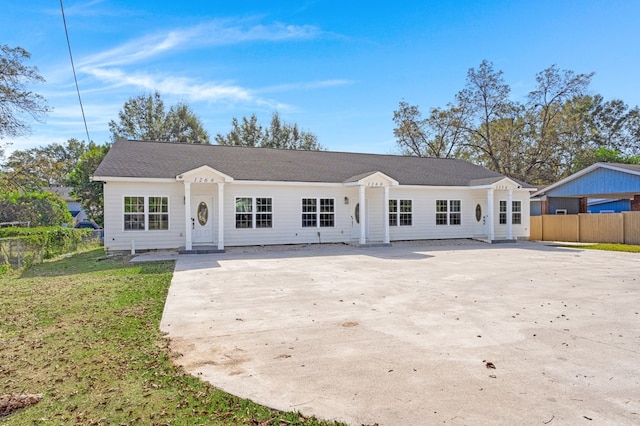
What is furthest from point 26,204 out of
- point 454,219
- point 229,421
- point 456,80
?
point 456,80

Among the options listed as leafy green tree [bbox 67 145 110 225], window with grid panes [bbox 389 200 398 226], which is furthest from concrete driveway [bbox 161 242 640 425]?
leafy green tree [bbox 67 145 110 225]

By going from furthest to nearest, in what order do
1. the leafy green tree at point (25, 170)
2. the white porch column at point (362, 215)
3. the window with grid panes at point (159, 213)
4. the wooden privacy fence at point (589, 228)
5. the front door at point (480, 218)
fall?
1. the leafy green tree at point (25, 170)
2. the front door at point (480, 218)
3. the wooden privacy fence at point (589, 228)
4. the white porch column at point (362, 215)
5. the window with grid panes at point (159, 213)

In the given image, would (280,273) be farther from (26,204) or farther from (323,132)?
(323,132)

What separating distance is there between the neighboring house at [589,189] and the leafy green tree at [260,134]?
2313 cm

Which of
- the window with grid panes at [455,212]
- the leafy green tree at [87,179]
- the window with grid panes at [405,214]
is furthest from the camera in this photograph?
the leafy green tree at [87,179]

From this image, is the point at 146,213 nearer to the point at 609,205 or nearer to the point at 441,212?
the point at 441,212

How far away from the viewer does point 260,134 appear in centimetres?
4022

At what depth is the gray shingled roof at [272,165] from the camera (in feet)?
51.6

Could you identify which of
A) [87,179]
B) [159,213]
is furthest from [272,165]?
[87,179]

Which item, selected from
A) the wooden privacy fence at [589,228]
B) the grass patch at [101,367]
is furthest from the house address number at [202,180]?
the wooden privacy fence at [589,228]

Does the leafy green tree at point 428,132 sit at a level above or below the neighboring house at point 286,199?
above

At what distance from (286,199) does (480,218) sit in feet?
34.4

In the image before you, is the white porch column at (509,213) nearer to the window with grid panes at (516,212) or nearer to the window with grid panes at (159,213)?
the window with grid panes at (516,212)

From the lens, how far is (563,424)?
293 centimetres
